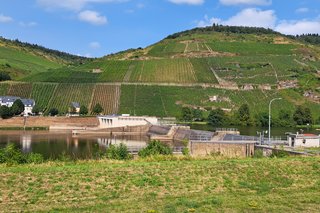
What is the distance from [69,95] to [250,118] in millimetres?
56105

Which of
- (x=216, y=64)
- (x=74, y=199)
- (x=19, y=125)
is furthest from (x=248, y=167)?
(x=216, y=64)

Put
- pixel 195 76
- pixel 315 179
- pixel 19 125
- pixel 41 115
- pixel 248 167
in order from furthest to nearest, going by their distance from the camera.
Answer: pixel 195 76
pixel 41 115
pixel 19 125
pixel 248 167
pixel 315 179

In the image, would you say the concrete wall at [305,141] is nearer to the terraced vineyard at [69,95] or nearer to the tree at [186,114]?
the tree at [186,114]

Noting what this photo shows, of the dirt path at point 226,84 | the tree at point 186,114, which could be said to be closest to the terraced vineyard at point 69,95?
the tree at point 186,114

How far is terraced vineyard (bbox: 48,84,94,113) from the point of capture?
119094 millimetres

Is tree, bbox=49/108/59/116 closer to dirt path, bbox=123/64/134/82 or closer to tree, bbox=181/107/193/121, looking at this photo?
dirt path, bbox=123/64/134/82

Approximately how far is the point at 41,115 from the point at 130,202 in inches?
3890

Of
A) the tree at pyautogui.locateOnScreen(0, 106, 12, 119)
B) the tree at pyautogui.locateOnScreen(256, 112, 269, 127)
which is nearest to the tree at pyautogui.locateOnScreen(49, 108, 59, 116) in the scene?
the tree at pyautogui.locateOnScreen(0, 106, 12, 119)

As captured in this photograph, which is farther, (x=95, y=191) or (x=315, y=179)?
(x=315, y=179)

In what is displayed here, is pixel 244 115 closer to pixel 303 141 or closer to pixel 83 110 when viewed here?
pixel 83 110

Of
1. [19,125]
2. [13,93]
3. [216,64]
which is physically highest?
[216,64]

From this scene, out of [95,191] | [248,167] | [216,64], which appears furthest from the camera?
[216,64]

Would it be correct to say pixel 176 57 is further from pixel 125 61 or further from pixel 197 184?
pixel 197 184

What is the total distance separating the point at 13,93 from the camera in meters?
127
